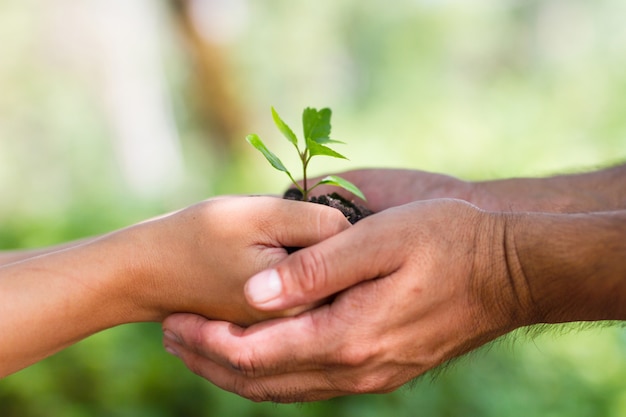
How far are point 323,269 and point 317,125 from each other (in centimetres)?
55

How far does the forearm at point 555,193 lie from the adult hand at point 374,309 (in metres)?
0.68

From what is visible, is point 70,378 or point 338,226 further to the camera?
point 70,378

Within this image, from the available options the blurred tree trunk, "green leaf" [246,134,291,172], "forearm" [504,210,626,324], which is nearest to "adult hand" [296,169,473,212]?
"green leaf" [246,134,291,172]

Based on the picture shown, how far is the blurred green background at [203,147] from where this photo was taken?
297cm

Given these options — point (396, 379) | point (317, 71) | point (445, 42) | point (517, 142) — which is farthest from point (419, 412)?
point (317, 71)

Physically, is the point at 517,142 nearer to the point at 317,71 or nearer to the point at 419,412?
the point at 419,412

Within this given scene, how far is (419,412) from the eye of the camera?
288 centimetres

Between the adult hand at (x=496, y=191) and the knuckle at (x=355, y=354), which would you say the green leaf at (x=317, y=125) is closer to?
the adult hand at (x=496, y=191)

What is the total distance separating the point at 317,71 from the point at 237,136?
2490 centimetres

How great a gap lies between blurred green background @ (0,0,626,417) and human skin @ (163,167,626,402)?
44cm

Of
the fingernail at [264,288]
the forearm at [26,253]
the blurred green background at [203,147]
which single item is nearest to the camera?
the fingernail at [264,288]

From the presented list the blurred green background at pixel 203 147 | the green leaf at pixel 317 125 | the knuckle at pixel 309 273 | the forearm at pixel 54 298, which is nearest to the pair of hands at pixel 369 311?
the knuckle at pixel 309 273

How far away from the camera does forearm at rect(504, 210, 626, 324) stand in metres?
1.78

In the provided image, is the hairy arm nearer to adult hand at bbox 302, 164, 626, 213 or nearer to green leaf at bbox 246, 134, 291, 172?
green leaf at bbox 246, 134, 291, 172
